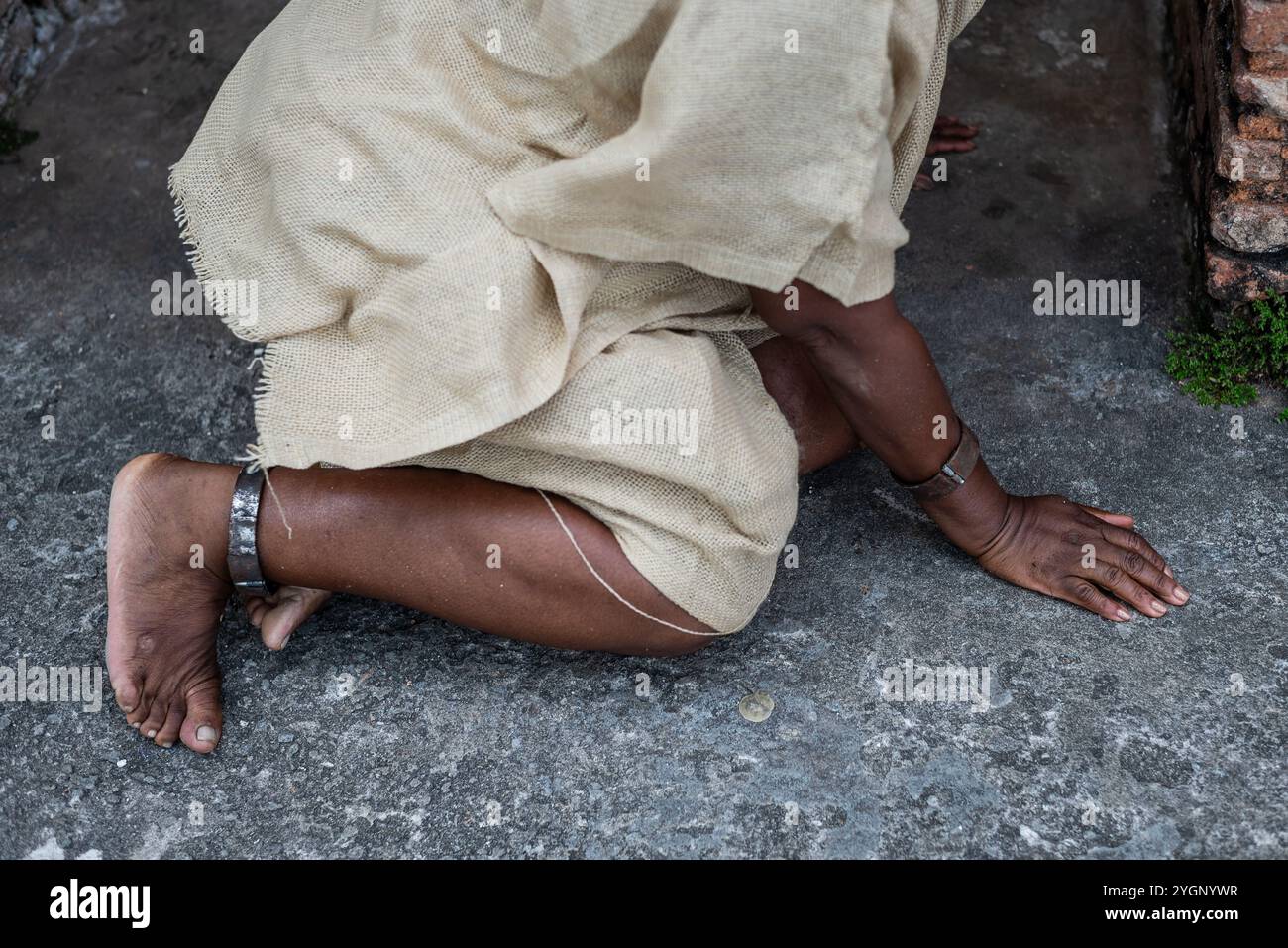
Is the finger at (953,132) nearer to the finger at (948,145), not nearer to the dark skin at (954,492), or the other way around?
the finger at (948,145)

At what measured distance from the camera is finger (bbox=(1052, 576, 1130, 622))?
1.99 m

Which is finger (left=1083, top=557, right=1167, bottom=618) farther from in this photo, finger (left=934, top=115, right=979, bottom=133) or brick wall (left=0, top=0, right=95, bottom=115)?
brick wall (left=0, top=0, right=95, bottom=115)

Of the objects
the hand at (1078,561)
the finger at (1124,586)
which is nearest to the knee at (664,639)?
the hand at (1078,561)

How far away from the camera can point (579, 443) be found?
1729 millimetres

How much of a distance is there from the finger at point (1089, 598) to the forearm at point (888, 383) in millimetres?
165

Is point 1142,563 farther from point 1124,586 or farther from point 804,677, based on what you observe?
point 804,677

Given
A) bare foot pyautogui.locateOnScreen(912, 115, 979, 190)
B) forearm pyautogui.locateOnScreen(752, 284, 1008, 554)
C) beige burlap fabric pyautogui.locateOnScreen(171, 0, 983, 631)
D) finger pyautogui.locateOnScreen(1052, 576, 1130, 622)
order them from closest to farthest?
beige burlap fabric pyautogui.locateOnScreen(171, 0, 983, 631) < forearm pyautogui.locateOnScreen(752, 284, 1008, 554) < finger pyautogui.locateOnScreen(1052, 576, 1130, 622) < bare foot pyautogui.locateOnScreen(912, 115, 979, 190)

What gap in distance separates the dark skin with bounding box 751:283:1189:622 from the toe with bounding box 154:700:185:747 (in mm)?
1084

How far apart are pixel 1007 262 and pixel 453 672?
4.88ft

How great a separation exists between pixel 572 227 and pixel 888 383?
0.52m

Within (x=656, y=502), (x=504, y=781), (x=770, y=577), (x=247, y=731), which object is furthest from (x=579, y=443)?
(x=247, y=731)


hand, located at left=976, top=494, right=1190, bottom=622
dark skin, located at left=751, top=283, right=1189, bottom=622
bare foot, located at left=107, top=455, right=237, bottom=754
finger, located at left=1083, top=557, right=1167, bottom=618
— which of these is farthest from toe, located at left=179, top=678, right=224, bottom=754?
finger, located at left=1083, top=557, right=1167, bottom=618

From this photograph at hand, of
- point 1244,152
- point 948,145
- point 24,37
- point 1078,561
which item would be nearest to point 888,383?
point 1078,561
